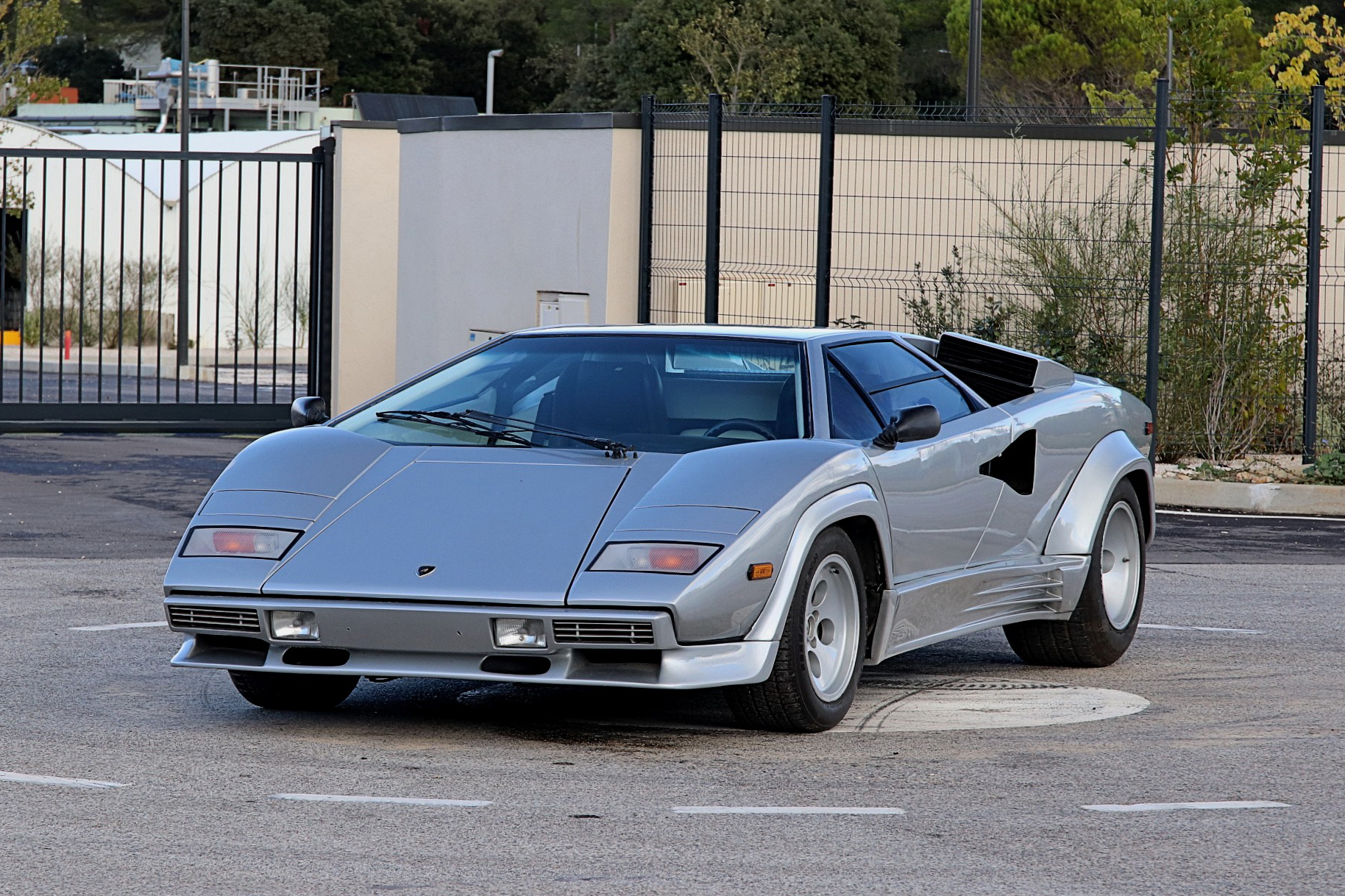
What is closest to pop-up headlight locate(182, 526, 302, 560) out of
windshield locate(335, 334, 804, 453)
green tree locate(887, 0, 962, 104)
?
windshield locate(335, 334, 804, 453)

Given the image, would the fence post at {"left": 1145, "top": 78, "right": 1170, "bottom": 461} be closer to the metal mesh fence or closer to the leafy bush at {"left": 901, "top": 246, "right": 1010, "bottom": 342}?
the metal mesh fence

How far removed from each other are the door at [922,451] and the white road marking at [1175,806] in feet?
4.55

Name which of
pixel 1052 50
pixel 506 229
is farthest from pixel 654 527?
pixel 1052 50

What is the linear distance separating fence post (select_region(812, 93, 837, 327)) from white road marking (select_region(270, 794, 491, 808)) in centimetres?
1005

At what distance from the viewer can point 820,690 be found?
631 centimetres

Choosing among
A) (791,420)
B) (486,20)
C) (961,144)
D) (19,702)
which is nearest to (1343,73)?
(961,144)

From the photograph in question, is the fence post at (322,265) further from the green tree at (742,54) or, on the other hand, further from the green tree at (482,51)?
the green tree at (482,51)

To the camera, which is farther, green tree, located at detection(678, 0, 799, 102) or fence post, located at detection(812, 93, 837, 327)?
green tree, located at detection(678, 0, 799, 102)

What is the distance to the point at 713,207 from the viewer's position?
15.7 meters

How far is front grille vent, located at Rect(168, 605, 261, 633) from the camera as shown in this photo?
594cm

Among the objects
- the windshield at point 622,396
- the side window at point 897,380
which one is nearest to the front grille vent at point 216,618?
the windshield at point 622,396

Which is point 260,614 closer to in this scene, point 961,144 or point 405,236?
point 961,144

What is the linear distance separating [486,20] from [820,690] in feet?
254

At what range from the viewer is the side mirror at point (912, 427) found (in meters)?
6.56
